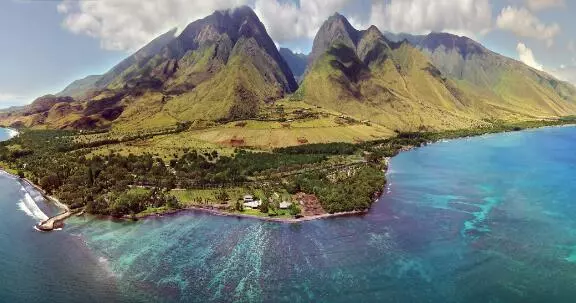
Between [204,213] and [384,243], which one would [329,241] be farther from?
[204,213]

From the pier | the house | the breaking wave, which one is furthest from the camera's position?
the house

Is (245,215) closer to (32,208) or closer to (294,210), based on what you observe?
(294,210)

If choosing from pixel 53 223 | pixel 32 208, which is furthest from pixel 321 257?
pixel 32 208

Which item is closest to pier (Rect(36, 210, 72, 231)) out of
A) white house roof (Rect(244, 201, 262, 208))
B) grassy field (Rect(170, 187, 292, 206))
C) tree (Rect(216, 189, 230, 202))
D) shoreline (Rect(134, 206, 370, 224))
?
shoreline (Rect(134, 206, 370, 224))

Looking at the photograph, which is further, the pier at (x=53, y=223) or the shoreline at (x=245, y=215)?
the shoreline at (x=245, y=215)

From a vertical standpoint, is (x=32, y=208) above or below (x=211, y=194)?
below

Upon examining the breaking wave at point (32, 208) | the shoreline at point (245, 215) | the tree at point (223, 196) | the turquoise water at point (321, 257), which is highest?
the tree at point (223, 196)

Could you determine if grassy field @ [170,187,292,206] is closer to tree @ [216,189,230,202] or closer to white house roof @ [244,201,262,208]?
tree @ [216,189,230,202]

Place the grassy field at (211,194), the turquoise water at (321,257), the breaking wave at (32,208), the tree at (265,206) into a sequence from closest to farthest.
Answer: the turquoise water at (321,257), the tree at (265,206), the breaking wave at (32,208), the grassy field at (211,194)

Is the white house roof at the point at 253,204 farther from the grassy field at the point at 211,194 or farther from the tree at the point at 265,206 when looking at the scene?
the grassy field at the point at 211,194

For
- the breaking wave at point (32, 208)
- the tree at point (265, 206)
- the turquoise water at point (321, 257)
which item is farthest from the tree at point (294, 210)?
the breaking wave at point (32, 208)
